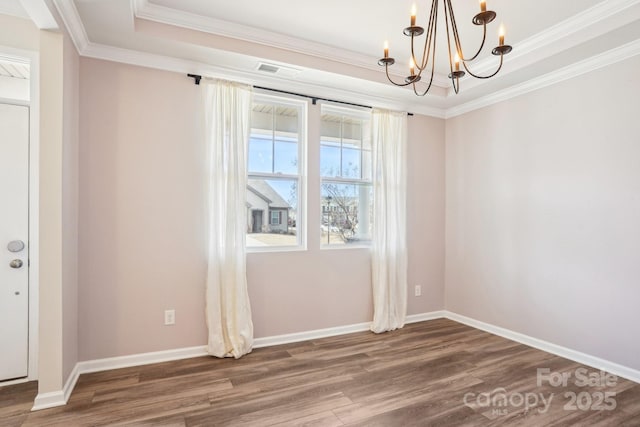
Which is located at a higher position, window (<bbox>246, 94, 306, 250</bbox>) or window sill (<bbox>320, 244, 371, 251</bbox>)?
window (<bbox>246, 94, 306, 250</bbox>)

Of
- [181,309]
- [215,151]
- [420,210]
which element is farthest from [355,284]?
[215,151]

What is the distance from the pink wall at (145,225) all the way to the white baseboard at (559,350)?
221cm

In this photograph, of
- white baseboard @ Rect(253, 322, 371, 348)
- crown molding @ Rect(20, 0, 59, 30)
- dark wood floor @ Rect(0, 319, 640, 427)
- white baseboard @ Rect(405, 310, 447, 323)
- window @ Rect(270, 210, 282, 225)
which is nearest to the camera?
crown molding @ Rect(20, 0, 59, 30)

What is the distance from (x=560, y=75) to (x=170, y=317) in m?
4.28

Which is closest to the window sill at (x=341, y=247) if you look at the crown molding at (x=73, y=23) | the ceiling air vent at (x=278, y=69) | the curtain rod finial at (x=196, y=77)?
the ceiling air vent at (x=278, y=69)

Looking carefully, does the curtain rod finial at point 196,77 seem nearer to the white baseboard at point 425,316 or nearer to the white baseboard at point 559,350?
the white baseboard at point 425,316

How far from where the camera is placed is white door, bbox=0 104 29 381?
99.6 inches

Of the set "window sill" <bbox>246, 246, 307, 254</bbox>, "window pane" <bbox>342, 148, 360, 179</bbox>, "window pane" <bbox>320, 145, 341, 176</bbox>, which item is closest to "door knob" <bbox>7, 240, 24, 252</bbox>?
"window sill" <bbox>246, 246, 307, 254</bbox>

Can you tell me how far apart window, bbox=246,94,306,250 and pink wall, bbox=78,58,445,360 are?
289mm

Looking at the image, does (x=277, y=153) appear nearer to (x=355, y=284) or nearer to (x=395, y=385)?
(x=355, y=284)

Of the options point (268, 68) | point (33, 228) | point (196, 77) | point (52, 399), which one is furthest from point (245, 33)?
point (52, 399)

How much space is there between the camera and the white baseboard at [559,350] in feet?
9.05

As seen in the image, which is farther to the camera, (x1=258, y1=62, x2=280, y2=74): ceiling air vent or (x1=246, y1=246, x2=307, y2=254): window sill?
(x1=246, y1=246, x2=307, y2=254): window sill

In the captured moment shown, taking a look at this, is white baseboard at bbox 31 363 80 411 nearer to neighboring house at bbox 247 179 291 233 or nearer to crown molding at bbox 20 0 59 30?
neighboring house at bbox 247 179 291 233
